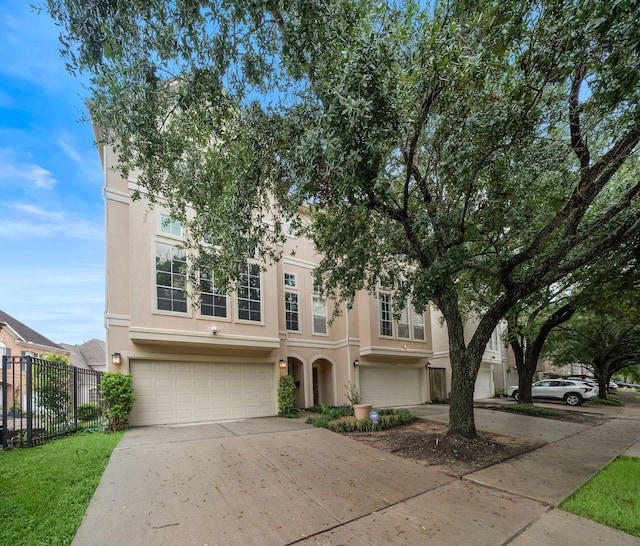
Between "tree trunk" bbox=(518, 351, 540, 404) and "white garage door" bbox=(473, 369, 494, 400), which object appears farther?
"white garage door" bbox=(473, 369, 494, 400)

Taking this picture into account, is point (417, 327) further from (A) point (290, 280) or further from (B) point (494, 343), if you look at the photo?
(B) point (494, 343)

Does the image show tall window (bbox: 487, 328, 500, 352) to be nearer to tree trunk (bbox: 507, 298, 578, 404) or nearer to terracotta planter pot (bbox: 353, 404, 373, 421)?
tree trunk (bbox: 507, 298, 578, 404)

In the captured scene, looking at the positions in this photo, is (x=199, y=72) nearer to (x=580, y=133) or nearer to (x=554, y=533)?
(x=580, y=133)

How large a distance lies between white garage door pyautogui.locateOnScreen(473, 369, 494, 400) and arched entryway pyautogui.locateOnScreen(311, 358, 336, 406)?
10.5 meters

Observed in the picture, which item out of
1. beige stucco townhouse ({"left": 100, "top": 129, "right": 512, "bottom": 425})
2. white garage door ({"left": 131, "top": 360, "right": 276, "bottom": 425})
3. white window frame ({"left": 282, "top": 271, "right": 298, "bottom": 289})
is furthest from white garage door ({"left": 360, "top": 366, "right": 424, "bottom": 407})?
white window frame ({"left": 282, "top": 271, "right": 298, "bottom": 289})

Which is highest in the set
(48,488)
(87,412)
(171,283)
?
(171,283)

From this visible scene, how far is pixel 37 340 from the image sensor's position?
26.9 meters

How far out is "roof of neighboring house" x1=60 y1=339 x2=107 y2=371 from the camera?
31.5 meters

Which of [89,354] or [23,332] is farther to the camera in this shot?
[89,354]

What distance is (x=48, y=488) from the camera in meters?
4.84

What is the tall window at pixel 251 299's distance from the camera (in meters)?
12.0

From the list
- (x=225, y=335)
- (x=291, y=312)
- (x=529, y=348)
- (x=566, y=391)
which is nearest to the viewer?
(x=225, y=335)

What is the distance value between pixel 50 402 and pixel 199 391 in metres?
3.83

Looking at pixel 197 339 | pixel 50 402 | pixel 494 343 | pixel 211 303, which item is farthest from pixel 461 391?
pixel 494 343
